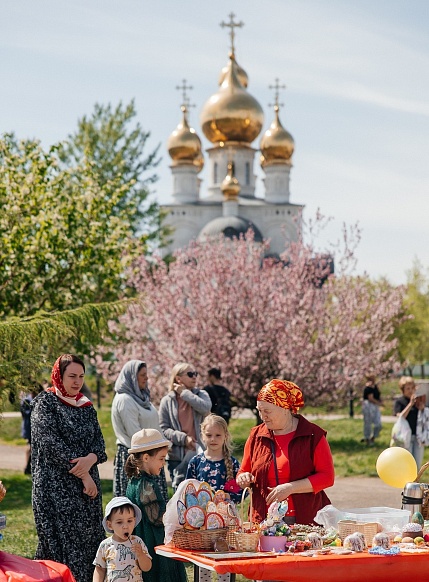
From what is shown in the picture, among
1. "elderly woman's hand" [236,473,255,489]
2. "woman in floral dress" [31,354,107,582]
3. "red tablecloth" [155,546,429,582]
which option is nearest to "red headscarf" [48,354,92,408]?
"woman in floral dress" [31,354,107,582]

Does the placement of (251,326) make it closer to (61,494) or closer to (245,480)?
(61,494)

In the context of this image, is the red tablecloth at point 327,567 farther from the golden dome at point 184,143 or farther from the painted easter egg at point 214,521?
the golden dome at point 184,143

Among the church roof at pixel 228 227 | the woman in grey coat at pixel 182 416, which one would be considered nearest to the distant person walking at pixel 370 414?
the woman in grey coat at pixel 182 416

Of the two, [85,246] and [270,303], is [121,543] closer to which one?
[85,246]

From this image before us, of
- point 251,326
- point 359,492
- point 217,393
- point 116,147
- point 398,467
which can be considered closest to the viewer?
point 398,467

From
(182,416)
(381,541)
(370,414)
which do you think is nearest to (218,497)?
(381,541)

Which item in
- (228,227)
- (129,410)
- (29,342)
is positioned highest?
(228,227)

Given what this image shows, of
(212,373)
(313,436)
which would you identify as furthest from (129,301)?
(313,436)

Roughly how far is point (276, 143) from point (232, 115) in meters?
4.10

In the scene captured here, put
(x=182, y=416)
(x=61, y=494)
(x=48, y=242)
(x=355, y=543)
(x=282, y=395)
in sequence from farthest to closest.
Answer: (x=48, y=242) < (x=182, y=416) < (x=61, y=494) < (x=282, y=395) < (x=355, y=543)

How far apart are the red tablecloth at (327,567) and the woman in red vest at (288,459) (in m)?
0.87

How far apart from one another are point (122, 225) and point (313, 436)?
13102 millimetres

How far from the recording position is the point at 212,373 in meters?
13.6

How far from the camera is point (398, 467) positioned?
6.54 m
